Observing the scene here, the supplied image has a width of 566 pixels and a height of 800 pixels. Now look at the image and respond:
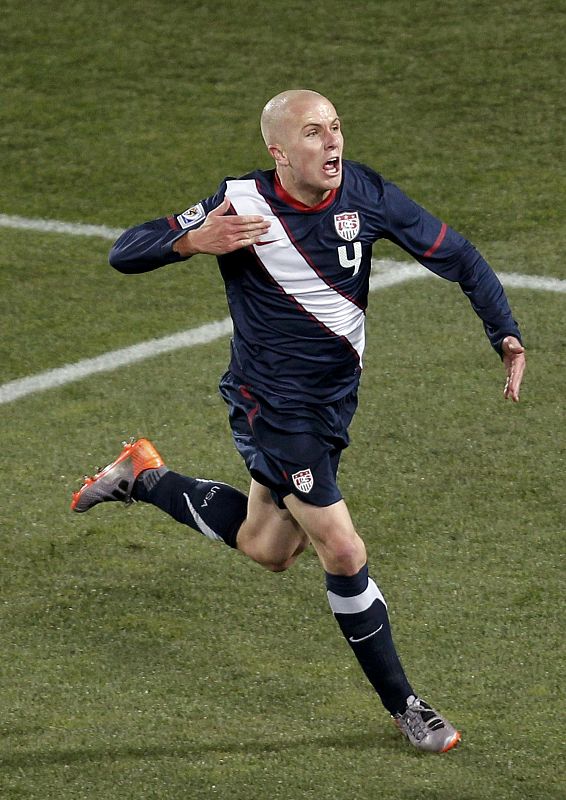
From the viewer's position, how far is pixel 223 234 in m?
5.05

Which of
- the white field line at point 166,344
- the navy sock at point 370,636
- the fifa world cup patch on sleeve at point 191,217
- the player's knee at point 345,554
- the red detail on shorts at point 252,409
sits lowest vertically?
the white field line at point 166,344

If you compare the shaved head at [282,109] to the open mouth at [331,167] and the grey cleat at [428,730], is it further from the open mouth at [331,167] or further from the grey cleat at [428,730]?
the grey cleat at [428,730]

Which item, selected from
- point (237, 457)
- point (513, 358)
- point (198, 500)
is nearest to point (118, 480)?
point (198, 500)

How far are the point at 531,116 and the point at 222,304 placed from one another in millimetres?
3764

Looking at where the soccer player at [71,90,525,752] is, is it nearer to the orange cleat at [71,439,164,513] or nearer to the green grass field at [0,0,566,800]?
the green grass field at [0,0,566,800]

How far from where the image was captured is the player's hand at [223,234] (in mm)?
5047

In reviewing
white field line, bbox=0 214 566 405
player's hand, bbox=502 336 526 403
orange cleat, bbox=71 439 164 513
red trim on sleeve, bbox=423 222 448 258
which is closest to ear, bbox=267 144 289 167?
red trim on sleeve, bbox=423 222 448 258

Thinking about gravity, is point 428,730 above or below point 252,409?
below

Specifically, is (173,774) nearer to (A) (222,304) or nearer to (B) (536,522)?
(B) (536,522)

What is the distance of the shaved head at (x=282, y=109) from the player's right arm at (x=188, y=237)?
270 millimetres

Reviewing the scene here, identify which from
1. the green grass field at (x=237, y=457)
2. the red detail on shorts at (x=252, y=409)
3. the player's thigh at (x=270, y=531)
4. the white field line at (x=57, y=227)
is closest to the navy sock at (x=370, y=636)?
the green grass field at (x=237, y=457)

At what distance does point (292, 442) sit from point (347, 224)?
0.75 m

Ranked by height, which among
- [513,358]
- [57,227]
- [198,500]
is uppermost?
[513,358]

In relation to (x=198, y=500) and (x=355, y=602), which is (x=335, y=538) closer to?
(x=355, y=602)
